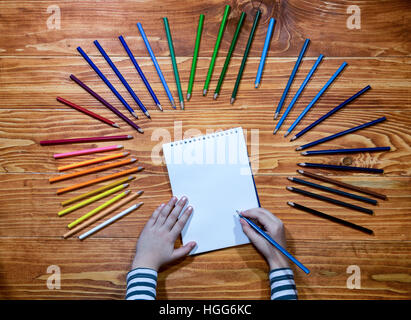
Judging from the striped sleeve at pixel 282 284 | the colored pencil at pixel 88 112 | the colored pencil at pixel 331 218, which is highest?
the colored pencil at pixel 88 112

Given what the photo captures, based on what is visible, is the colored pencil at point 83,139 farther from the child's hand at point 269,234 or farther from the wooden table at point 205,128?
the child's hand at point 269,234

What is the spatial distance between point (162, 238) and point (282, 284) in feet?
1.12

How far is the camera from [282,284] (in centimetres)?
84

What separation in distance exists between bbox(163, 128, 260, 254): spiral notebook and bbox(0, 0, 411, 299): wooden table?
3cm

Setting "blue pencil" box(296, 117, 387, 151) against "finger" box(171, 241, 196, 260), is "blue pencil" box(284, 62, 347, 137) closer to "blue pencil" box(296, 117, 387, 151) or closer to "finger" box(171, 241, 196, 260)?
"blue pencil" box(296, 117, 387, 151)

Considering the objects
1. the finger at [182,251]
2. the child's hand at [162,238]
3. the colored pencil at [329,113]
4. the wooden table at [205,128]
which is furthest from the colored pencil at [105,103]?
the colored pencil at [329,113]

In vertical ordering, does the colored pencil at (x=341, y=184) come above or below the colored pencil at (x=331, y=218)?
above

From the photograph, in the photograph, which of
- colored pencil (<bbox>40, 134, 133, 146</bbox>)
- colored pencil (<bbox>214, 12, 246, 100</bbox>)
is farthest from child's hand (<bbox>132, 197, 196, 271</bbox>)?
colored pencil (<bbox>214, 12, 246, 100</bbox>)

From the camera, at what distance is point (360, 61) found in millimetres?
919

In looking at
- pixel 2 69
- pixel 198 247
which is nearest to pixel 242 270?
pixel 198 247

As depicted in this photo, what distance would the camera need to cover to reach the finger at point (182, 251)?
33.6 inches

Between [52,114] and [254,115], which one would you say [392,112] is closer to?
[254,115]

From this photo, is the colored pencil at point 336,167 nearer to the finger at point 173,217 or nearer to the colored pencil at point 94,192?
the finger at point 173,217

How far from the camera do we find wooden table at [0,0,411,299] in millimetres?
874
